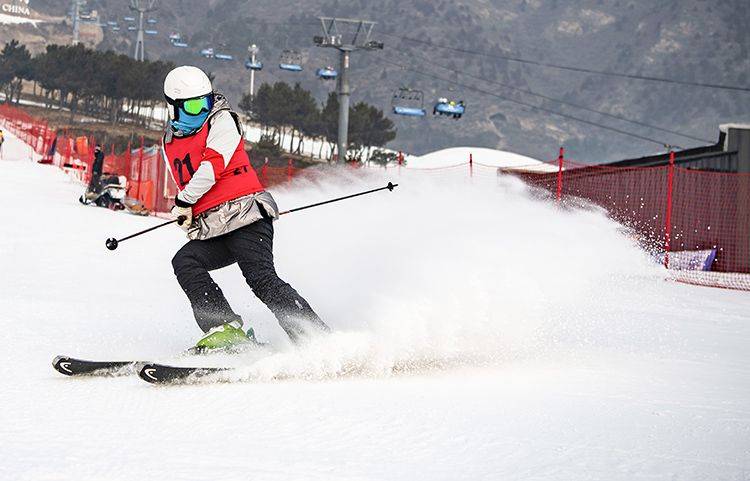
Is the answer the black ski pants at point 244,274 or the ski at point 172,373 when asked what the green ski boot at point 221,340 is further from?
the ski at point 172,373

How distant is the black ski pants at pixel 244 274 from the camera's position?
5.69 m

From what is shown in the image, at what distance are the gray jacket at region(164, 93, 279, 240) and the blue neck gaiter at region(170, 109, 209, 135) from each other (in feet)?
0.09

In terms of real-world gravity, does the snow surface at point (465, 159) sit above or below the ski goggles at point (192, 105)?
above

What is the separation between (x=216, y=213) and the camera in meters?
5.86

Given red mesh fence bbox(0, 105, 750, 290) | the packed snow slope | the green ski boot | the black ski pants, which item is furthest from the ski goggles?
red mesh fence bbox(0, 105, 750, 290)

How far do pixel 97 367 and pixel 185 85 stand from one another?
1556 mm

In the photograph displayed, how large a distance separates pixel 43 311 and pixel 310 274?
2108 mm

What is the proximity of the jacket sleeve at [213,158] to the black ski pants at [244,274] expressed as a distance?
31cm

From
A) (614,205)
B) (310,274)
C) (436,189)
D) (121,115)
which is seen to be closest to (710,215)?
(614,205)

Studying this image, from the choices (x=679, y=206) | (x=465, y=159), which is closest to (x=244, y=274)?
(x=679, y=206)

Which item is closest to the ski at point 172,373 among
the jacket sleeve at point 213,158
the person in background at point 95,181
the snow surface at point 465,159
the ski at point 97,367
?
the ski at point 97,367

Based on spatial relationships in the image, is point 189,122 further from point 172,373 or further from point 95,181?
point 95,181

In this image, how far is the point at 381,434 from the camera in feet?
14.5

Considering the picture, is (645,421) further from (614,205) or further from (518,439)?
(614,205)
